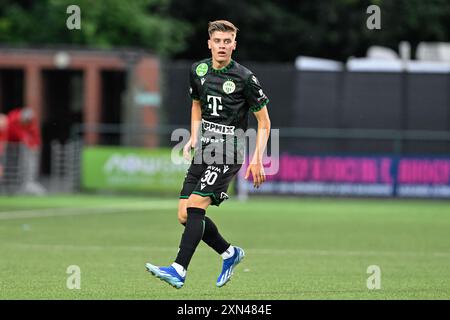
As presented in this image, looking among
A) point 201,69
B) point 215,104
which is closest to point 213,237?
point 215,104

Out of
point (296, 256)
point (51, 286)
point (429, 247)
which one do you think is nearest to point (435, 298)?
point (51, 286)

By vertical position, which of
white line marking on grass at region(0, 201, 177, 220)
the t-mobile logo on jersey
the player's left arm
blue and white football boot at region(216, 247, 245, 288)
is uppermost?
the t-mobile logo on jersey

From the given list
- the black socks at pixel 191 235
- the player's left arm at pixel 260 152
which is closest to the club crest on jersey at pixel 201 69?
the player's left arm at pixel 260 152

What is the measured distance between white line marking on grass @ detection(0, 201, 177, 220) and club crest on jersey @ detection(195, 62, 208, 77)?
11.2m

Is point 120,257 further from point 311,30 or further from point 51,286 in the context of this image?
point 311,30

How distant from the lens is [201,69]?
1077 centimetres

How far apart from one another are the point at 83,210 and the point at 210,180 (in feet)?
45.5

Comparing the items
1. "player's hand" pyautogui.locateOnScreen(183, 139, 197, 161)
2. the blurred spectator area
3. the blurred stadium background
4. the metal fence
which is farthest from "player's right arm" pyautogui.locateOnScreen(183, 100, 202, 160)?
the blurred spectator area

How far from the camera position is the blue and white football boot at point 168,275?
33.2 feet

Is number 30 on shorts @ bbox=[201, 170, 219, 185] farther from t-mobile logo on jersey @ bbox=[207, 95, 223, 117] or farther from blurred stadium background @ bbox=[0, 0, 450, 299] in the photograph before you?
blurred stadium background @ bbox=[0, 0, 450, 299]

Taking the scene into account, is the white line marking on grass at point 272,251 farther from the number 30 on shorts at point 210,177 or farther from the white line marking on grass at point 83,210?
the white line marking on grass at point 83,210

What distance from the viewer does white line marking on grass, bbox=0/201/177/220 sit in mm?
22330

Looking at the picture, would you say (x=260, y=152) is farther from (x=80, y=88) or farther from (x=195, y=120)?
(x=80, y=88)

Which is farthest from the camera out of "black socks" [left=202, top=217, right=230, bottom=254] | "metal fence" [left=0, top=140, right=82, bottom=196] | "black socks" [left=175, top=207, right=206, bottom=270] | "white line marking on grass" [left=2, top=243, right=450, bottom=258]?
"metal fence" [left=0, top=140, right=82, bottom=196]
